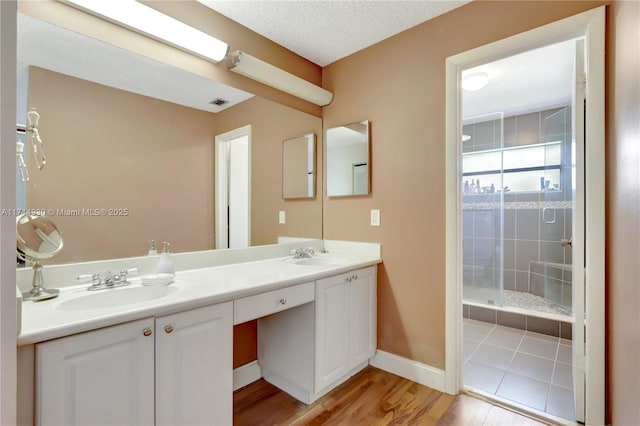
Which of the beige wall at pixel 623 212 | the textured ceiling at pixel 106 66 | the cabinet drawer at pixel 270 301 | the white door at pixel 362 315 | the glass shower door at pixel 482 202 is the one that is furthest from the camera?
the glass shower door at pixel 482 202

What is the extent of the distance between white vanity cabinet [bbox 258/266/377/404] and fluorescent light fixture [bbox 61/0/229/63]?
149cm

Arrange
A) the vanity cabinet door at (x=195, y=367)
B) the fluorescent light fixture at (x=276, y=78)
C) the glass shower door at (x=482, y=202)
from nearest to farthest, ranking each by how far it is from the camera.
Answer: the vanity cabinet door at (x=195, y=367)
the fluorescent light fixture at (x=276, y=78)
the glass shower door at (x=482, y=202)

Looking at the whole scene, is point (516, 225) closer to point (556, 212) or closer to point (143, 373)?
point (556, 212)

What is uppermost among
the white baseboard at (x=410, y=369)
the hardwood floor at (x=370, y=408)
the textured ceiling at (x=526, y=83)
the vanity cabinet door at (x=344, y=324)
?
the textured ceiling at (x=526, y=83)

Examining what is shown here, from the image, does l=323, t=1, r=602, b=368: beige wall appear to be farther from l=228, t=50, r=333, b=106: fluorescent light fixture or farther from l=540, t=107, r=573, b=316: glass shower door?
l=540, t=107, r=573, b=316: glass shower door

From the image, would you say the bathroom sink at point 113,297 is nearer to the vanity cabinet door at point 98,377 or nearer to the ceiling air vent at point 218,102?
the vanity cabinet door at point 98,377

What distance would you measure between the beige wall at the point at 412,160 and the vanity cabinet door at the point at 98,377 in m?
1.57

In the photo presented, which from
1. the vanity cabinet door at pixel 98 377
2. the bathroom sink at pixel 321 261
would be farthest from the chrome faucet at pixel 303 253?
the vanity cabinet door at pixel 98 377

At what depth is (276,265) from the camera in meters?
1.99

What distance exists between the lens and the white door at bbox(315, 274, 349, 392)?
1.72 meters

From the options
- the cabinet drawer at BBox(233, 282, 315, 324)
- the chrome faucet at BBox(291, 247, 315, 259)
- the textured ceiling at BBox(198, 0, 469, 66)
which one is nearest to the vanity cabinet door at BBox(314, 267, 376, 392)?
the cabinet drawer at BBox(233, 282, 315, 324)

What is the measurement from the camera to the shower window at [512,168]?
3.47m

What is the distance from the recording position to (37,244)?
1.22m

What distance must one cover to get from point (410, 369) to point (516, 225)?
2.65 meters
